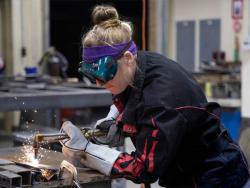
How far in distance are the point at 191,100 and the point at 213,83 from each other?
396 cm

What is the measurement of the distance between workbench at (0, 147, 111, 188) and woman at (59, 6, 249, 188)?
43mm

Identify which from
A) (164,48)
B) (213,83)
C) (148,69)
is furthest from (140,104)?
(213,83)

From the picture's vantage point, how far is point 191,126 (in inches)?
63.4

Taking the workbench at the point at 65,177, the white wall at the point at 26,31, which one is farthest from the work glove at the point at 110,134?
the white wall at the point at 26,31

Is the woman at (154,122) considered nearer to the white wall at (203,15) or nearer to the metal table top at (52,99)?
the metal table top at (52,99)

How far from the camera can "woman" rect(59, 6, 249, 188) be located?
1.57m

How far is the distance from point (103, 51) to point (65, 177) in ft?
1.37

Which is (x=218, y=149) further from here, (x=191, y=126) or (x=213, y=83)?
(x=213, y=83)

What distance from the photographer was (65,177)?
1.70 meters

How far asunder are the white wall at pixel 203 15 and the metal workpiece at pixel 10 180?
503 centimetres

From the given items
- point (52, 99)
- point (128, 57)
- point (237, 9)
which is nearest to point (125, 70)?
point (128, 57)

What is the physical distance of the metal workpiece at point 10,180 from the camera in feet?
5.19

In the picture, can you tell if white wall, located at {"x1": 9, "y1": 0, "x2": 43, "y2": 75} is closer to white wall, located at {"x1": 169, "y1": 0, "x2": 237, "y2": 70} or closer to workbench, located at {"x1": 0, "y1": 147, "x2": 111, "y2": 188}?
white wall, located at {"x1": 169, "y1": 0, "x2": 237, "y2": 70}

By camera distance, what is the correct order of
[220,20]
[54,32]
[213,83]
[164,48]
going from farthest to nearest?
[54,32]
[220,20]
[213,83]
[164,48]
